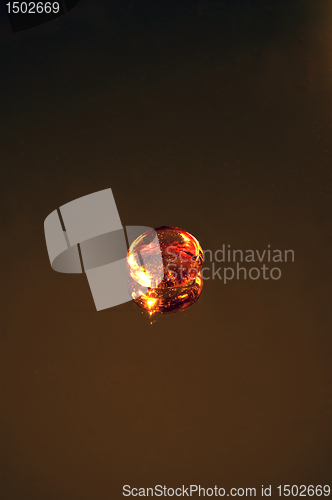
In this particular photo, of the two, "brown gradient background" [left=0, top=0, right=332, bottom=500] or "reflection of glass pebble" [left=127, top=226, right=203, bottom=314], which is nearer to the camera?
"reflection of glass pebble" [left=127, top=226, right=203, bottom=314]

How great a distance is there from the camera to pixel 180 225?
1.28 meters

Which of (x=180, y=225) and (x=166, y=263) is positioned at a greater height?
(x=180, y=225)

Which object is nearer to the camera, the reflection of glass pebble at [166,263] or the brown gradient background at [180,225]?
the reflection of glass pebble at [166,263]

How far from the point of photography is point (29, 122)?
1313mm

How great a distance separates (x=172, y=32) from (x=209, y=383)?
1087 millimetres

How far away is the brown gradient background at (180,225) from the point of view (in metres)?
1.26

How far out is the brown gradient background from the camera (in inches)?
49.5

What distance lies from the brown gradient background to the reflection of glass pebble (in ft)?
0.50

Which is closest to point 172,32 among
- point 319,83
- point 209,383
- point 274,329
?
point 319,83

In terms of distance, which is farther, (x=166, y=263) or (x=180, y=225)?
(x=180, y=225)

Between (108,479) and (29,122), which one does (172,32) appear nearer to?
(29,122)

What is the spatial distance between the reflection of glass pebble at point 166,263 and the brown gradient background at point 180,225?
0.50 feet

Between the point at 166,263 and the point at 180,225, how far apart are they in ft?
0.82

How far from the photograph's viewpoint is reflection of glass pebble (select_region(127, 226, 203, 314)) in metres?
1.07
